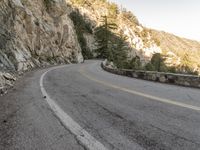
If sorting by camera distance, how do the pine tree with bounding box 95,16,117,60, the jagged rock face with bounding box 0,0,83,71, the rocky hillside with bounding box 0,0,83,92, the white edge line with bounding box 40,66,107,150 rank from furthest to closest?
1. the pine tree with bounding box 95,16,117,60
2. the jagged rock face with bounding box 0,0,83,71
3. the rocky hillside with bounding box 0,0,83,92
4. the white edge line with bounding box 40,66,107,150

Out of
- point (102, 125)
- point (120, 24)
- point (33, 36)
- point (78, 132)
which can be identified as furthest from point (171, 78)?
point (120, 24)

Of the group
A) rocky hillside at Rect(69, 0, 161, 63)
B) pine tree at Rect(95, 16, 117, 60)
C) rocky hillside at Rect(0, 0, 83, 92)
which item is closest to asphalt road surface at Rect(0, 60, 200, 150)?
rocky hillside at Rect(0, 0, 83, 92)

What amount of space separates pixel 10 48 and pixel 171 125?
71.1ft

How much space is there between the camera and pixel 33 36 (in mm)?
34500

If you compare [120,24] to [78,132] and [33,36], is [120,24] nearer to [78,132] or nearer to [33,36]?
[33,36]

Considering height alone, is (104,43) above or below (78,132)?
below

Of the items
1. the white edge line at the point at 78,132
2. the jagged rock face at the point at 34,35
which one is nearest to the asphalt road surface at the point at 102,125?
the white edge line at the point at 78,132

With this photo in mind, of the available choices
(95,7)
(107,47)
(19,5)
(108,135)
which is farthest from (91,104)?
(95,7)

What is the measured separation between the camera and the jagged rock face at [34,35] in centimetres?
2350

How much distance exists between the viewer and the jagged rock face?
925 inches

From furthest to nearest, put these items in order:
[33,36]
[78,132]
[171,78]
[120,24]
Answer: [120,24] → [33,36] → [171,78] → [78,132]

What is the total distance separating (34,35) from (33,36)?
1.32ft

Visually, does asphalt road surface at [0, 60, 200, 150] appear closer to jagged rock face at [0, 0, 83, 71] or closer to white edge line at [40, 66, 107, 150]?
white edge line at [40, 66, 107, 150]

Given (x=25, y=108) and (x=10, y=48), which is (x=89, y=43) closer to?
(x=10, y=48)
